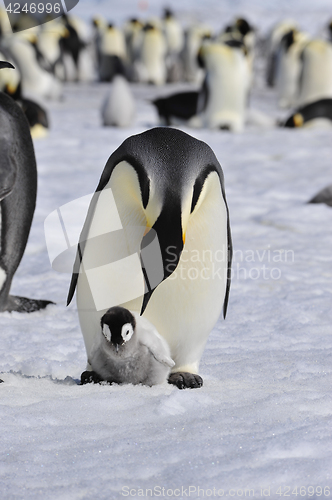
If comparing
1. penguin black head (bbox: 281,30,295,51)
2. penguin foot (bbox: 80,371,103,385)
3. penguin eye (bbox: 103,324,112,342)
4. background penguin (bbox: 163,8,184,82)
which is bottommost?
background penguin (bbox: 163,8,184,82)

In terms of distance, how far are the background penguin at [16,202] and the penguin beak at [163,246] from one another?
1306 mm

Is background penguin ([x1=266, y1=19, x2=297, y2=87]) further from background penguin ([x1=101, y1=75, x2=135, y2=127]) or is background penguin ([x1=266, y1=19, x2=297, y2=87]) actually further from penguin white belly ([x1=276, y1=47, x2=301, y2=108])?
background penguin ([x1=101, y1=75, x2=135, y2=127])

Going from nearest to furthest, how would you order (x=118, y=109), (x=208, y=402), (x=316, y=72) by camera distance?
(x=208, y=402)
(x=118, y=109)
(x=316, y=72)

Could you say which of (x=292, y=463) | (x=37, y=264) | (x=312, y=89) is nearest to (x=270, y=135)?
(x=312, y=89)

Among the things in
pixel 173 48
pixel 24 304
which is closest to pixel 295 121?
pixel 24 304

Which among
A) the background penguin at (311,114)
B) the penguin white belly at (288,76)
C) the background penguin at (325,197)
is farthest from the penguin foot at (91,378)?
the penguin white belly at (288,76)

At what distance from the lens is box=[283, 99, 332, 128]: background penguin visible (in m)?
9.59

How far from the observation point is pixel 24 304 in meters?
3.12

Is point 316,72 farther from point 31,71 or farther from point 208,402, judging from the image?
point 208,402

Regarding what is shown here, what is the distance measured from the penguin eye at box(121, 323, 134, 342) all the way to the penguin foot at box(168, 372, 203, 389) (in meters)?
0.31

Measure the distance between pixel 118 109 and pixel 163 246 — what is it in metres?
7.79

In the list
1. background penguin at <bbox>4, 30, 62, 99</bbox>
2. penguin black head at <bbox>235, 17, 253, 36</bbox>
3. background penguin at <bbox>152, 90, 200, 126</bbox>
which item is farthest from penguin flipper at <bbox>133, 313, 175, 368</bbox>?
penguin black head at <bbox>235, 17, 253, 36</bbox>

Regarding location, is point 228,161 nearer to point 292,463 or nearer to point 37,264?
point 37,264

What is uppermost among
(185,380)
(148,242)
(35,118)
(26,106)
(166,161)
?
(166,161)
